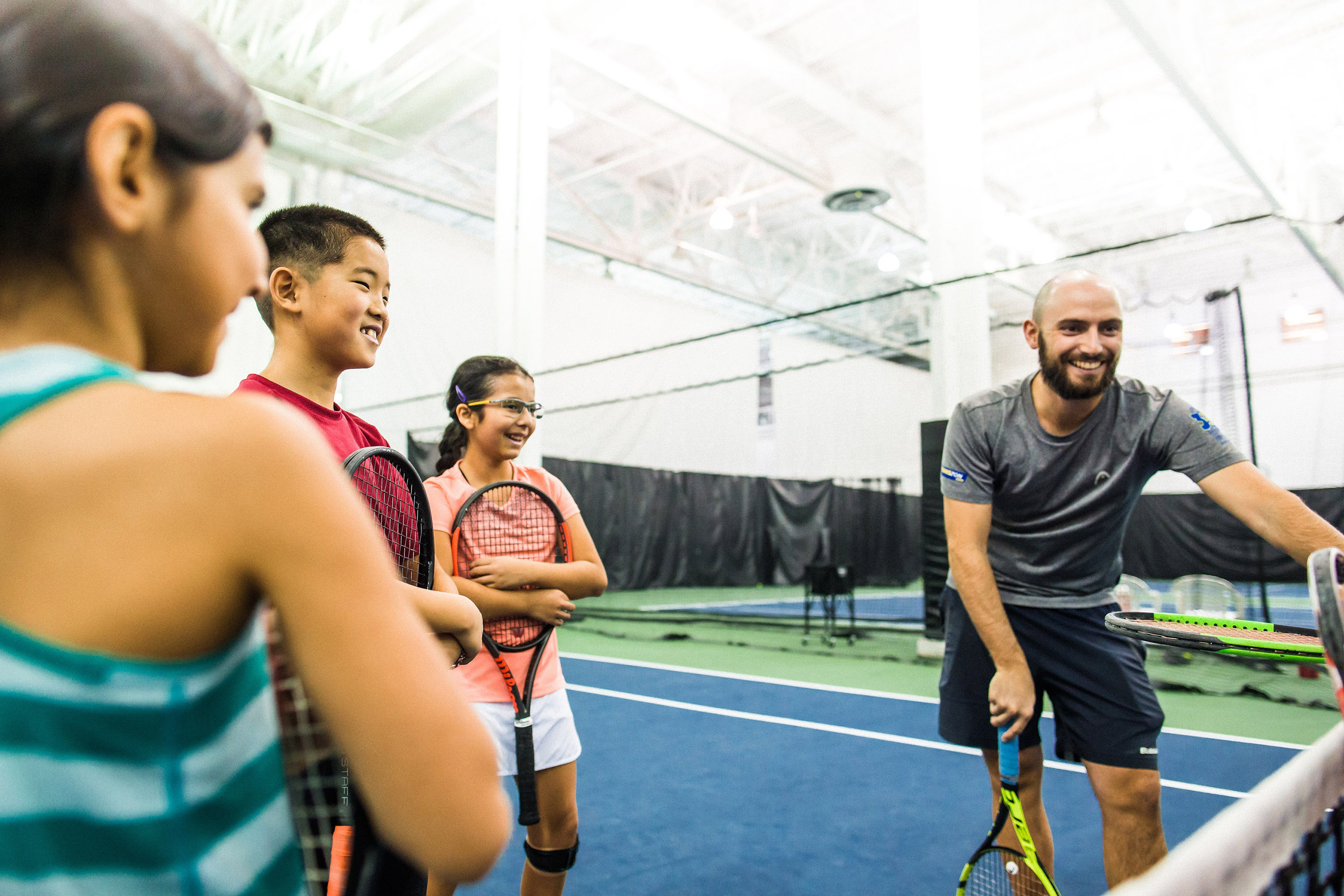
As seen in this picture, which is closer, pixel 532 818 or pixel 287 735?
pixel 287 735

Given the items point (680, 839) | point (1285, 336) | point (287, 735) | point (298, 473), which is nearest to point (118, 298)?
point (298, 473)

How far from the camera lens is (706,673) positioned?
256 inches

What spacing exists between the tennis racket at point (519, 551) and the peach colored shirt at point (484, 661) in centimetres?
4

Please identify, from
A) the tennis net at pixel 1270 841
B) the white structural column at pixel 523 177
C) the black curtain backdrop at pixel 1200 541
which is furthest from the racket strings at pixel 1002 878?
the black curtain backdrop at pixel 1200 541

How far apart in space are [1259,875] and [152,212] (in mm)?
1175

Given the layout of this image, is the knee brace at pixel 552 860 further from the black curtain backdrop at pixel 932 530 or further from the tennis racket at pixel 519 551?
the black curtain backdrop at pixel 932 530

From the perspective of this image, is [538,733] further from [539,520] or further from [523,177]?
[523,177]

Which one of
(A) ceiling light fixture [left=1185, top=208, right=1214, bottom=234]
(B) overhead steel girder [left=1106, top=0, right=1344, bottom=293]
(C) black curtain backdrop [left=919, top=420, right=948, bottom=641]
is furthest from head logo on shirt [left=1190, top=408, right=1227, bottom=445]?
(A) ceiling light fixture [left=1185, top=208, right=1214, bottom=234]

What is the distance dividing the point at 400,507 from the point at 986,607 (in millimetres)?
1472

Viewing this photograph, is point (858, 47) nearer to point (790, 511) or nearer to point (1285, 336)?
point (790, 511)

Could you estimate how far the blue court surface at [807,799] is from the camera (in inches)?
105

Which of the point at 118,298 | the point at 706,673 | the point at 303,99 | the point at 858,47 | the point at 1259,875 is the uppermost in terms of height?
the point at 858,47

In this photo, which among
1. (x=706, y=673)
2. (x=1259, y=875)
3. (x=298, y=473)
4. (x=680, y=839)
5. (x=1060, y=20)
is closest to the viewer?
(x=298, y=473)

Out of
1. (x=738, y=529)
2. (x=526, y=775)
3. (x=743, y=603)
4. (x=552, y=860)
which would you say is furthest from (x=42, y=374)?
(x=738, y=529)
